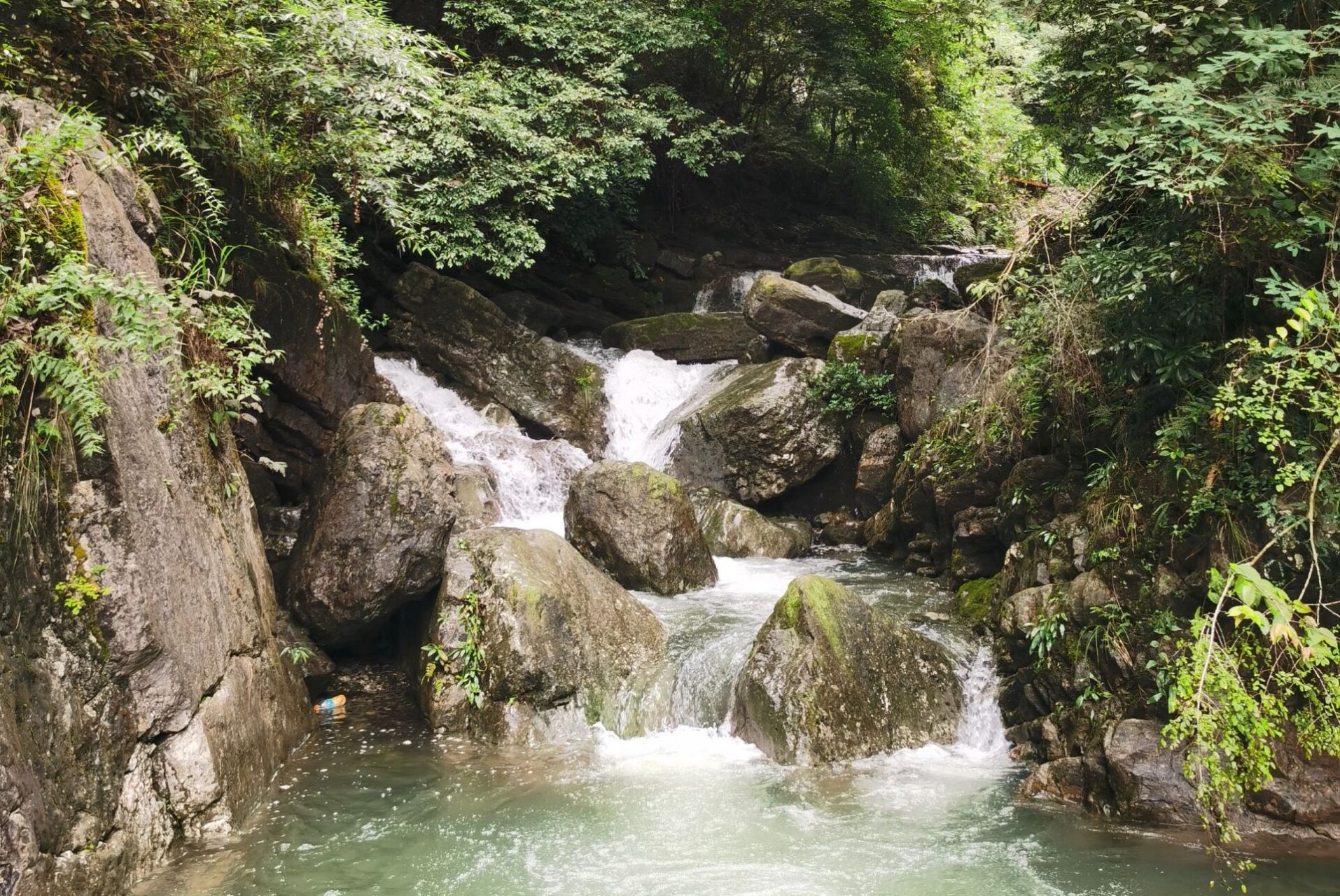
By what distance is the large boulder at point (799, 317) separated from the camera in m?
14.7

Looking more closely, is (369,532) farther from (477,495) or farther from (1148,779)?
(1148,779)

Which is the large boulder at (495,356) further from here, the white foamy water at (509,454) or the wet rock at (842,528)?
the wet rock at (842,528)

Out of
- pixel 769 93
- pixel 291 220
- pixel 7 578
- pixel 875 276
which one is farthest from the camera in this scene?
pixel 769 93

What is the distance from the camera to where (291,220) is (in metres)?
8.52

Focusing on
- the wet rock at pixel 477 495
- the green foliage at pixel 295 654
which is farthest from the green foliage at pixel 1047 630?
the green foliage at pixel 295 654

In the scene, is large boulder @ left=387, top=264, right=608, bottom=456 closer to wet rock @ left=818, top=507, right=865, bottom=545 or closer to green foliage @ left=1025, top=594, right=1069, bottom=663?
wet rock @ left=818, top=507, right=865, bottom=545

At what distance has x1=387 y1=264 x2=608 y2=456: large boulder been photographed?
14164 millimetres

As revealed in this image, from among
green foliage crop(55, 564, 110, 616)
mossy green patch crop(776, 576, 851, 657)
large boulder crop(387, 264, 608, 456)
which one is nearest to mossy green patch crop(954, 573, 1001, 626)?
mossy green patch crop(776, 576, 851, 657)

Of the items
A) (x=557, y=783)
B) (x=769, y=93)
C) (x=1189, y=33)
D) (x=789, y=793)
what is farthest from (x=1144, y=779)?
(x=769, y=93)

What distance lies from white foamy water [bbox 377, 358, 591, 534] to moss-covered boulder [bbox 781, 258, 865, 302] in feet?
22.3

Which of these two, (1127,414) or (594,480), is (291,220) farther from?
(1127,414)

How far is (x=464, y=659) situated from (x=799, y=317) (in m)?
9.13

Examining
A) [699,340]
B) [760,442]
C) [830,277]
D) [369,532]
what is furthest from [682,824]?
[830,277]

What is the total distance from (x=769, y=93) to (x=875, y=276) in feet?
18.4
